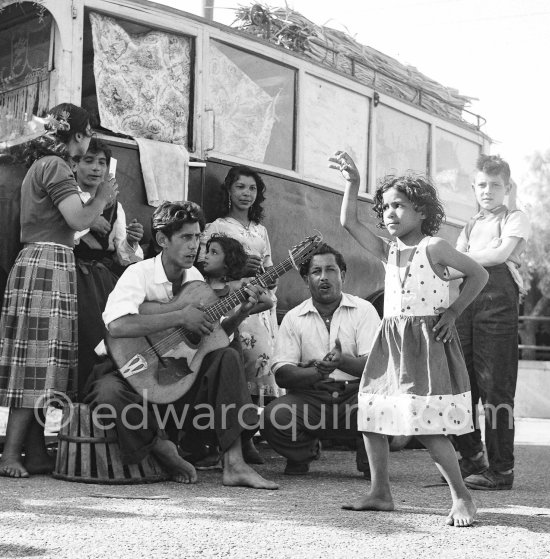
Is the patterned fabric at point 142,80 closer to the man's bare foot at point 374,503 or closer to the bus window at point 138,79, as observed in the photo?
the bus window at point 138,79

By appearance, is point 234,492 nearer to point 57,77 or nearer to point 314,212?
point 57,77

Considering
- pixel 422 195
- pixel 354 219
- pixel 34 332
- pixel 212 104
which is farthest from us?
pixel 212 104

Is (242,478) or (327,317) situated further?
(327,317)

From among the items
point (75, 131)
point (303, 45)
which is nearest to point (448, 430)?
point (75, 131)

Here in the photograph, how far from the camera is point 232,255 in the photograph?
535cm

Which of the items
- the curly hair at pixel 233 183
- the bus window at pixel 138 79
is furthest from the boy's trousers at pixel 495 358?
the bus window at pixel 138 79

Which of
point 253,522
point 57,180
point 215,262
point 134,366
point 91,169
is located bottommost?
point 253,522

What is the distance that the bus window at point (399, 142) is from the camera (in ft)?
25.5

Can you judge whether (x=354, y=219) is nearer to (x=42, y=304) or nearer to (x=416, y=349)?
(x=416, y=349)

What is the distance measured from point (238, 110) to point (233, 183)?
0.66 m

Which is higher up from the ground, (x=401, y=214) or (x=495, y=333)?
(x=401, y=214)

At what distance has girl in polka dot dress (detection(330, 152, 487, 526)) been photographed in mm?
3752

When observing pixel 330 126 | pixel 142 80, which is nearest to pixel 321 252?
pixel 142 80

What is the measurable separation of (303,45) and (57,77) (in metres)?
2.41
